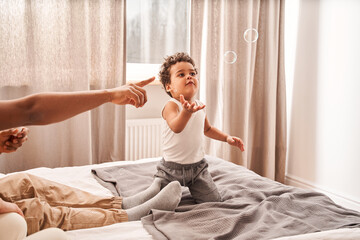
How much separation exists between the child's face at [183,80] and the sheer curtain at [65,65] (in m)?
0.91

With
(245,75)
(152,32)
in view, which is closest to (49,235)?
(152,32)

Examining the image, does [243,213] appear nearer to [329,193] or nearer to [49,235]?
[49,235]

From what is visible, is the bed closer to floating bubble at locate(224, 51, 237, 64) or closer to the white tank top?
the white tank top

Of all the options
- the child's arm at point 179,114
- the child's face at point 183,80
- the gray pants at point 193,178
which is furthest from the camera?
the child's face at point 183,80

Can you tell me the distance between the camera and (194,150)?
1692 mm

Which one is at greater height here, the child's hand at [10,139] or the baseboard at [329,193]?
the child's hand at [10,139]

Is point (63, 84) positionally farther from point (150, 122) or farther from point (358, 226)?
point (358, 226)

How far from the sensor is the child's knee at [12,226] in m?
0.98

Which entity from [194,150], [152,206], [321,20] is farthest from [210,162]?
[321,20]

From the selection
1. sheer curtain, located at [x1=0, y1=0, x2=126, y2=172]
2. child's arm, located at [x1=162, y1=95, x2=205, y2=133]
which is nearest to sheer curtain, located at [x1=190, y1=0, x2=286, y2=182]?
sheer curtain, located at [x1=0, y1=0, x2=126, y2=172]

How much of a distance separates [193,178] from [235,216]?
351mm

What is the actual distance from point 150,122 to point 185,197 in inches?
49.8

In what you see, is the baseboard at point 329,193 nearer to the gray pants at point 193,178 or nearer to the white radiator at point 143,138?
the white radiator at point 143,138

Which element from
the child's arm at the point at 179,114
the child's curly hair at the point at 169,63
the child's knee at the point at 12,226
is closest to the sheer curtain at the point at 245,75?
the child's curly hair at the point at 169,63
